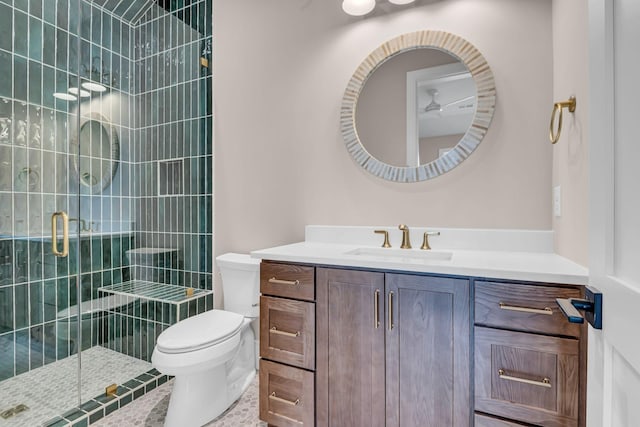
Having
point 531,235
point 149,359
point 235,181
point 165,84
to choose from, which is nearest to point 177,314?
point 149,359

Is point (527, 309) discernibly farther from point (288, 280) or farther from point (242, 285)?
point (242, 285)

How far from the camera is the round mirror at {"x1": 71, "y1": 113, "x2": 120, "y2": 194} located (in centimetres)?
230

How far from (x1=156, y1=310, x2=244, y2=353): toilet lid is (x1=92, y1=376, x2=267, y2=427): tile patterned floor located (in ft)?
1.46

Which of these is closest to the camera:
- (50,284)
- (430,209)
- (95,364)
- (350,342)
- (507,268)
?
(507,268)

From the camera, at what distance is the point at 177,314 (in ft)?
7.15

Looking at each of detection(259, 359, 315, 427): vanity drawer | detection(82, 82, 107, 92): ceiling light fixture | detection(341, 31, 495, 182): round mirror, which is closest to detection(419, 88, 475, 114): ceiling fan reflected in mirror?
detection(341, 31, 495, 182): round mirror

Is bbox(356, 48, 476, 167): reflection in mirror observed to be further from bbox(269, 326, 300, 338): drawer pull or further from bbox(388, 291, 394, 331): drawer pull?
bbox(269, 326, 300, 338): drawer pull

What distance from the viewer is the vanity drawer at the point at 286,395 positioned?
1474 mm

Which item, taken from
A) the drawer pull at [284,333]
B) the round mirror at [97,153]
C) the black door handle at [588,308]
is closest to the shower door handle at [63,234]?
the round mirror at [97,153]

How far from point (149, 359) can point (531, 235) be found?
2469 mm

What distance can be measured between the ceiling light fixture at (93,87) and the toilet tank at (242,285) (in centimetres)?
150

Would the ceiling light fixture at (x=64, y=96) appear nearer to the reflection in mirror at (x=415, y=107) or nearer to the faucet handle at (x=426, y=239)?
the reflection in mirror at (x=415, y=107)

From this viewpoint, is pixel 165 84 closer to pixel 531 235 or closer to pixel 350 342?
pixel 350 342

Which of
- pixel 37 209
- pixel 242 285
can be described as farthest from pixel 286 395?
pixel 37 209
